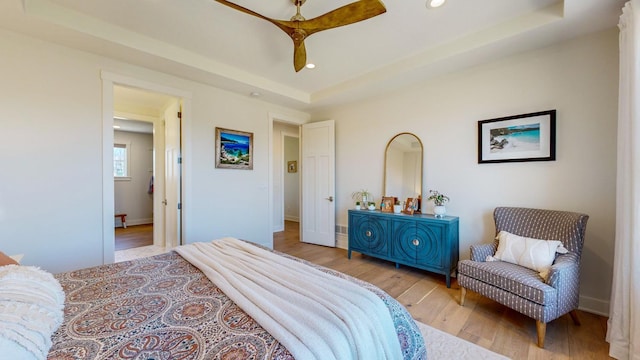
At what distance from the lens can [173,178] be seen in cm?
354

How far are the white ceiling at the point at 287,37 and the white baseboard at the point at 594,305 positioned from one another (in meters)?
2.38

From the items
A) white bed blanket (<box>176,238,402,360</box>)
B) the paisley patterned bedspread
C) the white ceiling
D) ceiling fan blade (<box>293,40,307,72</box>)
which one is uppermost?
the white ceiling

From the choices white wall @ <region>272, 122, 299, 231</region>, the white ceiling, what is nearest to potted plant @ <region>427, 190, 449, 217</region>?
the white ceiling

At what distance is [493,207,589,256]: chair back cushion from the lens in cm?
212

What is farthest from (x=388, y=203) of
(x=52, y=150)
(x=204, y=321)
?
(x=52, y=150)

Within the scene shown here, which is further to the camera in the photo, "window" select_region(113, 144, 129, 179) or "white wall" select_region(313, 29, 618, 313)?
"window" select_region(113, 144, 129, 179)

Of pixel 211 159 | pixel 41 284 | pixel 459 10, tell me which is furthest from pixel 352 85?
pixel 41 284

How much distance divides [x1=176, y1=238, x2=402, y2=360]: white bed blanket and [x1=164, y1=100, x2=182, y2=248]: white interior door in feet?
6.73

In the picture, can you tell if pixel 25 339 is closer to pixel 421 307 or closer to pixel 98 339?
pixel 98 339

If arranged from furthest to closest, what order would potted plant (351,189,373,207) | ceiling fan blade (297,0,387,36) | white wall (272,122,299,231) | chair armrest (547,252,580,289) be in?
white wall (272,122,299,231) < potted plant (351,189,373,207) < chair armrest (547,252,580,289) < ceiling fan blade (297,0,387,36)

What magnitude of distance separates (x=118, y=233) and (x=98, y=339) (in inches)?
226

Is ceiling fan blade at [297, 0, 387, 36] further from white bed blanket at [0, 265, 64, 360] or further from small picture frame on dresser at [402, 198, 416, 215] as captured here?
small picture frame on dresser at [402, 198, 416, 215]

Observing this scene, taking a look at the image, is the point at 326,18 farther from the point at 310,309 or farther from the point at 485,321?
the point at 485,321

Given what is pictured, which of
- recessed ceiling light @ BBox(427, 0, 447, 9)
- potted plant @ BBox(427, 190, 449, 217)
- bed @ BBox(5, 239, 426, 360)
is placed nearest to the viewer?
bed @ BBox(5, 239, 426, 360)
